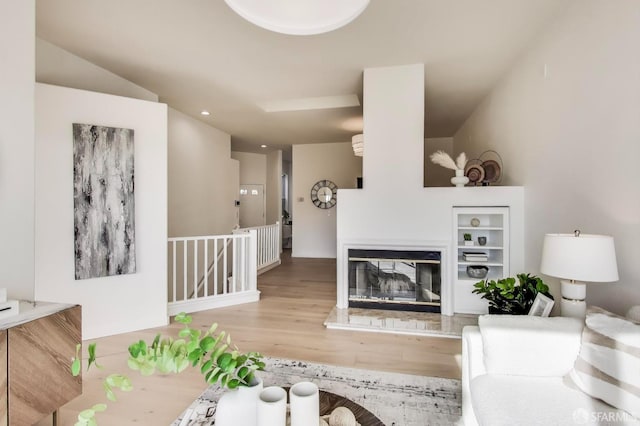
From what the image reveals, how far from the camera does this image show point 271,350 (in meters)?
2.70

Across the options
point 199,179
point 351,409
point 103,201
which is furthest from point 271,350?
point 199,179

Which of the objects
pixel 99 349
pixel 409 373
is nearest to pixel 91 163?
pixel 99 349

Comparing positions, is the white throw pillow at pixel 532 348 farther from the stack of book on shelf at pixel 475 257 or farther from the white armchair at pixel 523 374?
the stack of book on shelf at pixel 475 257

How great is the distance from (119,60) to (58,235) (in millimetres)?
1939

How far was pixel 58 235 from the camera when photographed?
2805mm

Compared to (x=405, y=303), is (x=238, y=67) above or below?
above


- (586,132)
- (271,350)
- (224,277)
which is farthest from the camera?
(224,277)

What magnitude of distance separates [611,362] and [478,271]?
234cm

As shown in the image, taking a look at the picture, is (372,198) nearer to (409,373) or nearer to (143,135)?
(409,373)

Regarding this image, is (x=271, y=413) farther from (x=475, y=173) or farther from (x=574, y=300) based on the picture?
(x=475, y=173)

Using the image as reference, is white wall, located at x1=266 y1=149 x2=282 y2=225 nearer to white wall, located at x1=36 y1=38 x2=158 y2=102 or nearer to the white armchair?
white wall, located at x1=36 y1=38 x2=158 y2=102

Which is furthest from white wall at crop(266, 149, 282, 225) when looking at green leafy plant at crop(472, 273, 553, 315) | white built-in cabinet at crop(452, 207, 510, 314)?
green leafy plant at crop(472, 273, 553, 315)

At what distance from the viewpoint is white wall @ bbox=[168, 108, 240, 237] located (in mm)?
5011

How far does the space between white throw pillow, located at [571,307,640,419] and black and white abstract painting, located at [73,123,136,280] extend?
3.64 meters
